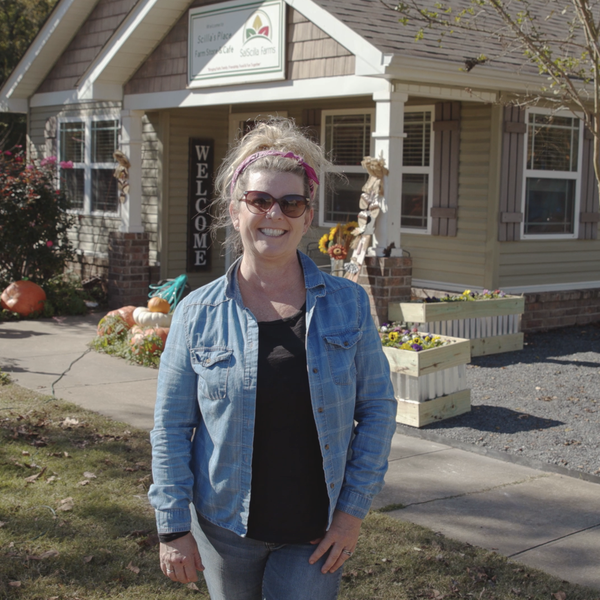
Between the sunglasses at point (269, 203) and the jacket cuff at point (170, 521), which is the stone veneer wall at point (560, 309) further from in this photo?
the jacket cuff at point (170, 521)

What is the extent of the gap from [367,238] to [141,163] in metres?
5.12

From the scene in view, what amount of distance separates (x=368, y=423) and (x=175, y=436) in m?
0.60

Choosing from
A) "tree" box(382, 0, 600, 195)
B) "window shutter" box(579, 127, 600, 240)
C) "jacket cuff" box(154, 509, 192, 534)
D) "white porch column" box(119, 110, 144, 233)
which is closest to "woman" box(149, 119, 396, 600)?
"jacket cuff" box(154, 509, 192, 534)

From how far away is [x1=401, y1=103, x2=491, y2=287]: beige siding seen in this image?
33.1 feet

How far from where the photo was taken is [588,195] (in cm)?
1102

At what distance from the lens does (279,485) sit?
2385 millimetres

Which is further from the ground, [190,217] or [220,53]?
[220,53]

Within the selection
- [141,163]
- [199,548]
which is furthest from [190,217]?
[199,548]

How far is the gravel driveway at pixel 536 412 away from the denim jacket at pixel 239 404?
341cm

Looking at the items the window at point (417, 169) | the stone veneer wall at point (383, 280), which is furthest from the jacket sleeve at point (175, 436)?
the window at point (417, 169)

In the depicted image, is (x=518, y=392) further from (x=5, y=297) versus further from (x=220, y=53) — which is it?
(x=5, y=297)

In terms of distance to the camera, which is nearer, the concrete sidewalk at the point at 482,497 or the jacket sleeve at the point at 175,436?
the jacket sleeve at the point at 175,436

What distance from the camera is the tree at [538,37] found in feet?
21.9

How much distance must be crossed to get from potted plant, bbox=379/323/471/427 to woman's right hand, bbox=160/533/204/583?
13.6 ft
